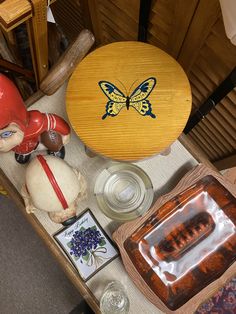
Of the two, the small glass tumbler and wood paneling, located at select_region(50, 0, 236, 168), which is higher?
wood paneling, located at select_region(50, 0, 236, 168)

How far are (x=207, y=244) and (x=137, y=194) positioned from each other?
249 mm

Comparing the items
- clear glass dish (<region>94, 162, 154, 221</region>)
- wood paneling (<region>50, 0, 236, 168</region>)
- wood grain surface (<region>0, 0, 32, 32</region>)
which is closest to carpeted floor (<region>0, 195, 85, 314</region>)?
clear glass dish (<region>94, 162, 154, 221</region>)

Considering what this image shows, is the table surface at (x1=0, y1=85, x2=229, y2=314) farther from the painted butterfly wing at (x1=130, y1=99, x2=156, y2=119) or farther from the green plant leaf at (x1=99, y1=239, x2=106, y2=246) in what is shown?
the painted butterfly wing at (x1=130, y1=99, x2=156, y2=119)

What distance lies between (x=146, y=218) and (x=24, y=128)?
42 cm

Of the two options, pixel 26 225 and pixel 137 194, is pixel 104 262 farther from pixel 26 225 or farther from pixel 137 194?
pixel 26 225

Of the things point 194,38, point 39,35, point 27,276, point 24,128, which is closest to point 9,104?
point 24,128

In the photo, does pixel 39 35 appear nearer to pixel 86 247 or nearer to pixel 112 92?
pixel 112 92

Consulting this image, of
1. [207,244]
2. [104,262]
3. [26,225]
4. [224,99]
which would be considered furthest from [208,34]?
[26,225]

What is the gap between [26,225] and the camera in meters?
1.78

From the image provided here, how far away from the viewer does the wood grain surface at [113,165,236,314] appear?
3.36 ft

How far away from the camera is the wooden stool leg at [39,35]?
887mm

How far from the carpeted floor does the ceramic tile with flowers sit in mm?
662

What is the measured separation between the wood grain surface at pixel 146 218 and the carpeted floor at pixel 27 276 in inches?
30.2

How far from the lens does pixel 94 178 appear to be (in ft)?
3.89
